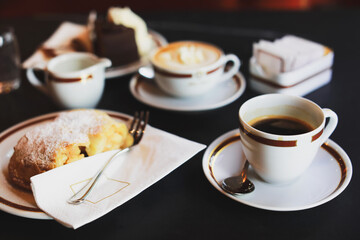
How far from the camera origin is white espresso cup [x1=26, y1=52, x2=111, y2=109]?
100cm

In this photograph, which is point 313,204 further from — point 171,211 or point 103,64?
point 103,64

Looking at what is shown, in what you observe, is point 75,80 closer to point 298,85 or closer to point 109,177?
point 109,177

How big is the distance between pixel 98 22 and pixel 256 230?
934 millimetres

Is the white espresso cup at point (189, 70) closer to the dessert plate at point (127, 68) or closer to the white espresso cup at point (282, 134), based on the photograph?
the dessert plate at point (127, 68)

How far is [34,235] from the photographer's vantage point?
66cm

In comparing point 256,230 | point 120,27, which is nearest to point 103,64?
point 120,27

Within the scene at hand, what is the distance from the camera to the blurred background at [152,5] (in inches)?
87.5

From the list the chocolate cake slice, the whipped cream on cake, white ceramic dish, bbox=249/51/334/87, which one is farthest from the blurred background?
white ceramic dish, bbox=249/51/334/87

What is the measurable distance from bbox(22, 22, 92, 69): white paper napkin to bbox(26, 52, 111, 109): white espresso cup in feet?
0.69

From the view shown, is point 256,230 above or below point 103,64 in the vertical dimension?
below

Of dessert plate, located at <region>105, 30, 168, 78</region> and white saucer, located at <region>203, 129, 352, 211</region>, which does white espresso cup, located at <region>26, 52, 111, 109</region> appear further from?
white saucer, located at <region>203, 129, 352, 211</region>

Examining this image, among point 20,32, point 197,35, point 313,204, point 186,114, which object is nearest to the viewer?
point 313,204

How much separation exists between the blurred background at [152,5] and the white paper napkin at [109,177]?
61.9 inches

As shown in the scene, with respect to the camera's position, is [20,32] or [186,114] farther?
[20,32]
